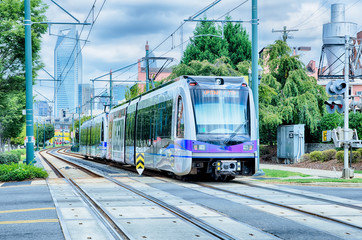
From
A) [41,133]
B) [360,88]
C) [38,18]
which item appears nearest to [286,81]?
[38,18]

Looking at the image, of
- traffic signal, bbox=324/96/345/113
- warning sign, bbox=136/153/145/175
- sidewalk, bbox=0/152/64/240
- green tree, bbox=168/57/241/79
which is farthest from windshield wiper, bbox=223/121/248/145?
green tree, bbox=168/57/241/79

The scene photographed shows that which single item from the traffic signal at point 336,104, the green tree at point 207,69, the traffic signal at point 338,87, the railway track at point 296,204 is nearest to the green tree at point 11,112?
the green tree at point 207,69

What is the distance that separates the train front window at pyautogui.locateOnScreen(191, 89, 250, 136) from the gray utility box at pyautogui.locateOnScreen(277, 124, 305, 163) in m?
17.0

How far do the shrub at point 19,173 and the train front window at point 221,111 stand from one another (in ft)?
21.2

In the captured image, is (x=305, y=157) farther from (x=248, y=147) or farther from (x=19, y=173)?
(x=19, y=173)

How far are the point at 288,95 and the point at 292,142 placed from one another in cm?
522

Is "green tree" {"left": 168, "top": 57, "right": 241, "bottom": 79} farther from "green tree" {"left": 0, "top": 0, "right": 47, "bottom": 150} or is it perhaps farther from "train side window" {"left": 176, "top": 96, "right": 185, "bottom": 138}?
"train side window" {"left": 176, "top": 96, "right": 185, "bottom": 138}

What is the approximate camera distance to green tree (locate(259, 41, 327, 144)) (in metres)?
36.0

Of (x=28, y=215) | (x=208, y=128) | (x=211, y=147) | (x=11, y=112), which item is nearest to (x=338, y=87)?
(x=208, y=128)

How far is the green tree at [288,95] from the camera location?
118ft

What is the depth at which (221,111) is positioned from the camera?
55.6 ft

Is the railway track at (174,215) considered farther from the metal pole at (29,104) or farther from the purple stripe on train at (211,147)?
the metal pole at (29,104)

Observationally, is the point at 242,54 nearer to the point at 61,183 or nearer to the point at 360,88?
the point at 61,183

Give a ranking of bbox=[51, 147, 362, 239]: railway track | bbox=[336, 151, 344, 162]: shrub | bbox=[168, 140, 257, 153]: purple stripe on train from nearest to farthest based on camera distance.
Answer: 1. bbox=[51, 147, 362, 239]: railway track
2. bbox=[168, 140, 257, 153]: purple stripe on train
3. bbox=[336, 151, 344, 162]: shrub
